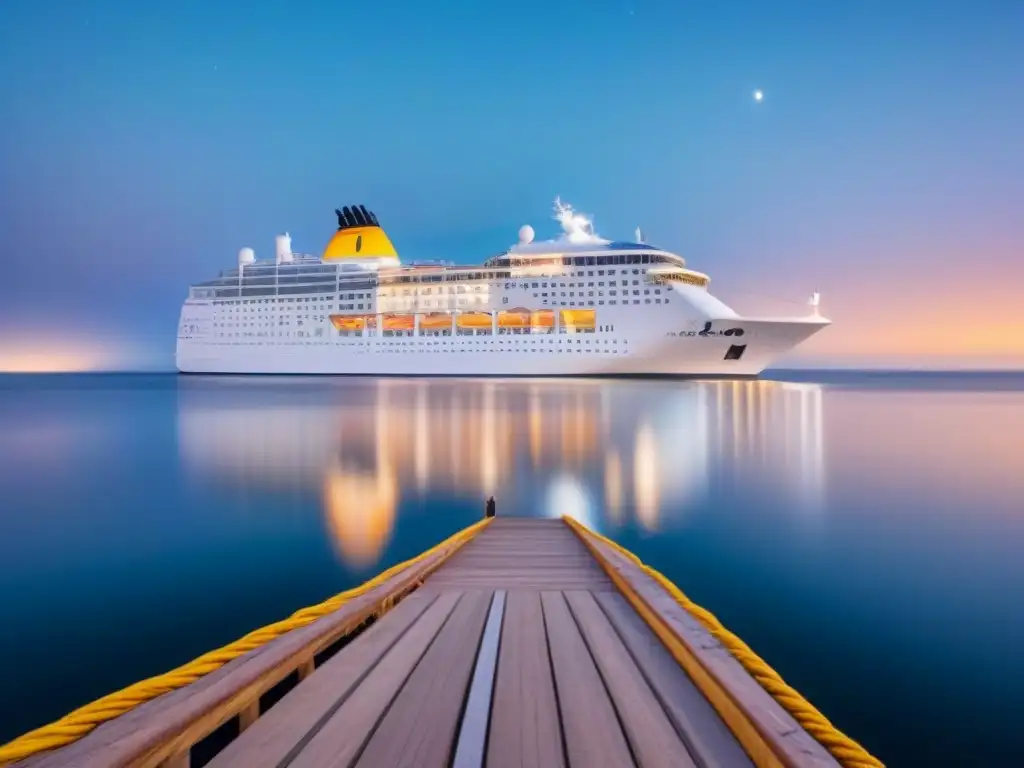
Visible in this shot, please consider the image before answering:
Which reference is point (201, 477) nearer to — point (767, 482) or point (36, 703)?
point (36, 703)

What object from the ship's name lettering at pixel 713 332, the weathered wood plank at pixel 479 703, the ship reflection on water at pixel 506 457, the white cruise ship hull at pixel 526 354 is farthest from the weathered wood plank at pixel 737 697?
the ship's name lettering at pixel 713 332

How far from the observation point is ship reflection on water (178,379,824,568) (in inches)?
398

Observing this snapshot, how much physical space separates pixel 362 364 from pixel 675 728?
56.3m

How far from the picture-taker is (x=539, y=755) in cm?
201

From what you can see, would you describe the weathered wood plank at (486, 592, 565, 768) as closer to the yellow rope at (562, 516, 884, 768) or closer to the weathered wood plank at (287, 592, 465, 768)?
the weathered wood plank at (287, 592, 465, 768)

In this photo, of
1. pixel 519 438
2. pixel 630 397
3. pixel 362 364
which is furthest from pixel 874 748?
pixel 362 364

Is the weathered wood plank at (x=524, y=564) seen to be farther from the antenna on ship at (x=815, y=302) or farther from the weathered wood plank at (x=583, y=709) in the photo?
the antenna on ship at (x=815, y=302)

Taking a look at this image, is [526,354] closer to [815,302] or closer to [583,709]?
[815,302]

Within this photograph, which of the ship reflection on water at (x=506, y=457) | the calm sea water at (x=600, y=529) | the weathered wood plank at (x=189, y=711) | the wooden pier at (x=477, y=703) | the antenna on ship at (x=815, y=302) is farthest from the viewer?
the antenna on ship at (x=815, y=302)

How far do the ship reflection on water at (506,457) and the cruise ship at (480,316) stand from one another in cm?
1930

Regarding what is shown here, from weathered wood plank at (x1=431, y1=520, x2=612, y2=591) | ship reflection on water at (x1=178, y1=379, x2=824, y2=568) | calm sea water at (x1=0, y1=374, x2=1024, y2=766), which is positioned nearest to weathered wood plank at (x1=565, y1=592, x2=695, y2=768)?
weathered wood plank at (x1=431, y1=520, x2=612, y2=591)

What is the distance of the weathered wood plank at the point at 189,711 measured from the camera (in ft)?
5.84

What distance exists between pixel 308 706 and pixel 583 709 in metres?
1.02

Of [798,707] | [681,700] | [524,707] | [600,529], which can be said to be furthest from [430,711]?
[600,529]
